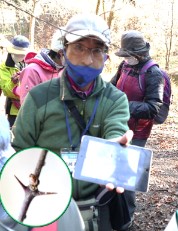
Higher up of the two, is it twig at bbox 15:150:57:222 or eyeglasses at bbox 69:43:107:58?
eyeglasses at bbox 69:43:107:58

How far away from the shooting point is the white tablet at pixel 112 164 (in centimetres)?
127

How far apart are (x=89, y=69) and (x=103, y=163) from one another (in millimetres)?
724

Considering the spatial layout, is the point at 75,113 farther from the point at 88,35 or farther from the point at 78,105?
the point at 88,35

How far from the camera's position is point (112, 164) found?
130 centimetres

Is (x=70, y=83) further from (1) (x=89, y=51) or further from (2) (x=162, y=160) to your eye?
(2) (x=162, y=160)

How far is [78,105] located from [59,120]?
123 millimetres

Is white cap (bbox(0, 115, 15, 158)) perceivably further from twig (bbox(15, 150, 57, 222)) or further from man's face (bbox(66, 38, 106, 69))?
man's face (bbox(66, 38, 106, 69))

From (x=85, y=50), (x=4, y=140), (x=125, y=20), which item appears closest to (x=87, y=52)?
(x=85, y=50)

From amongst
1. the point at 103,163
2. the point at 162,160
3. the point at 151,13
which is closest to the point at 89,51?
the point at 103,163

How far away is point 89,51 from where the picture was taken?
1.89 m

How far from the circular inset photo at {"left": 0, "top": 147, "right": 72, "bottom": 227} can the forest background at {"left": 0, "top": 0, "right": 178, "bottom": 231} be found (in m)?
3.83

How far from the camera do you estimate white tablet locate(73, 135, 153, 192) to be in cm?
127

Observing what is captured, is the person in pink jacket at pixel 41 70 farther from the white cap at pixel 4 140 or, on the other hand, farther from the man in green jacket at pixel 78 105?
the white cap at pixel 4 140

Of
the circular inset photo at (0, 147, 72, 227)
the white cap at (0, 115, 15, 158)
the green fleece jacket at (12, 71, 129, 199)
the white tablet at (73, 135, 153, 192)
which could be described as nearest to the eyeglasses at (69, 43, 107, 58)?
the green fleece jacket at (12, 71, 129, 199)
